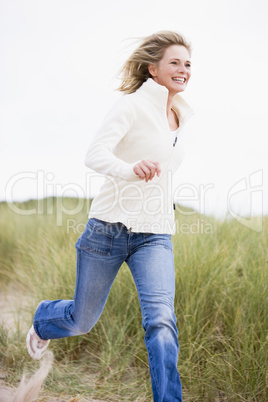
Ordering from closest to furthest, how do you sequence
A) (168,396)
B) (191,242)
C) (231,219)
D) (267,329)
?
(168,396) < (267,329) < (191,242) < (231,219)

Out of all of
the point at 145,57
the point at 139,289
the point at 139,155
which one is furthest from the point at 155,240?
the point at 145,57

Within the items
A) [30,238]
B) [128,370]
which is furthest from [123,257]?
[30,238]

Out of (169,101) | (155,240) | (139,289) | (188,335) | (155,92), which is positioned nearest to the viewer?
(139,289)

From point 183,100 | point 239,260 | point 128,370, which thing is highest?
point 183,100

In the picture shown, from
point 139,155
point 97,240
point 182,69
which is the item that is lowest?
point 97,240

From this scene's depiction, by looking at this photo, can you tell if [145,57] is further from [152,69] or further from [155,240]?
[155,240]

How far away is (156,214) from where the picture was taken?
2648mm

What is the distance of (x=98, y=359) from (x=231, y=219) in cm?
234

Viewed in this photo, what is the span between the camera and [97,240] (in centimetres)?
265

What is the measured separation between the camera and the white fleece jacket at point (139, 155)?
2.59 meters

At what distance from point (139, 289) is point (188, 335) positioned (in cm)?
110

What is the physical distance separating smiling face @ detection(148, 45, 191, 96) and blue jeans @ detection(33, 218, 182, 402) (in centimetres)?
87

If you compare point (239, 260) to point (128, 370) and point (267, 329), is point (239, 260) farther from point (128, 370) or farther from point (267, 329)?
point (128, 370)

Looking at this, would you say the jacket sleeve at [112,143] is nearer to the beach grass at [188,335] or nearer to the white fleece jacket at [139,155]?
the white fleece jacket at [139,155]
